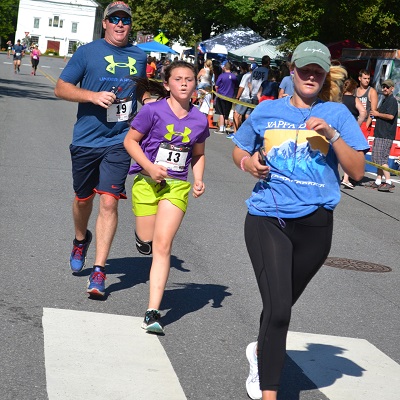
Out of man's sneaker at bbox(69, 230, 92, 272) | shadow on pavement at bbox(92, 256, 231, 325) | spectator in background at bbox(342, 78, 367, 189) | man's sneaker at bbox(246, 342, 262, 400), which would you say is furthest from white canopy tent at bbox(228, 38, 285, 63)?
man's sneaker at bbox(246, 342, 262, 400)

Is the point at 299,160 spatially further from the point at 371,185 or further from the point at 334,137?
the point at 371,185

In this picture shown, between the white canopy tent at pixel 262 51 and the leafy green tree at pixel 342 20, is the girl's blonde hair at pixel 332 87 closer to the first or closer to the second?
the leafy green tree at pixel 342 20

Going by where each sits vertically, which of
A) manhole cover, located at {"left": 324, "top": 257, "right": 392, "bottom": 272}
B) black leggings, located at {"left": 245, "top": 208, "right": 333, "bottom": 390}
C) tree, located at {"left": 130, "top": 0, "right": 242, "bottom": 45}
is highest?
black leggings, located at {"left": 245, "top": 208, "right": 333, "bottom": 390}

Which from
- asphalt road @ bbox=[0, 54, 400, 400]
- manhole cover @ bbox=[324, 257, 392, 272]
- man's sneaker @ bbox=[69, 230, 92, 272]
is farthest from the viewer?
manhole cover @ bbox=[324, 257, 392, 272]

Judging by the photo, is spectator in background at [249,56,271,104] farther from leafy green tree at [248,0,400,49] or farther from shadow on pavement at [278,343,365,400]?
shadow on pavement at [278,343,365,400]

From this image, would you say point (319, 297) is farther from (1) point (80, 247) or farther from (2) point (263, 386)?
(2) point (263, 386)

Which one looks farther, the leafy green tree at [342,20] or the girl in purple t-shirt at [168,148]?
the leafy green tree at [342,20]

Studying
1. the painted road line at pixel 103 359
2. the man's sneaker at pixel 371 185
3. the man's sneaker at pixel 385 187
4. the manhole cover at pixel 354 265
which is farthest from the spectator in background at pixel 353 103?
the painted road line at pixel 103 359

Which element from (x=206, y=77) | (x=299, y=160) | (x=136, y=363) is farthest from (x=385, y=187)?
(x=299, y=160)

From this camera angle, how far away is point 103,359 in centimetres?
547

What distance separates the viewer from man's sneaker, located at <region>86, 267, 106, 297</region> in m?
6.80

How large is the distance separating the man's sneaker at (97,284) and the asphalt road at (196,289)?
3.0 inches

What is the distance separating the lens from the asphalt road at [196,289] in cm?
544

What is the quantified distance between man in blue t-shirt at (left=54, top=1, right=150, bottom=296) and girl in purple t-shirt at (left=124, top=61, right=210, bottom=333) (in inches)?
18.7
